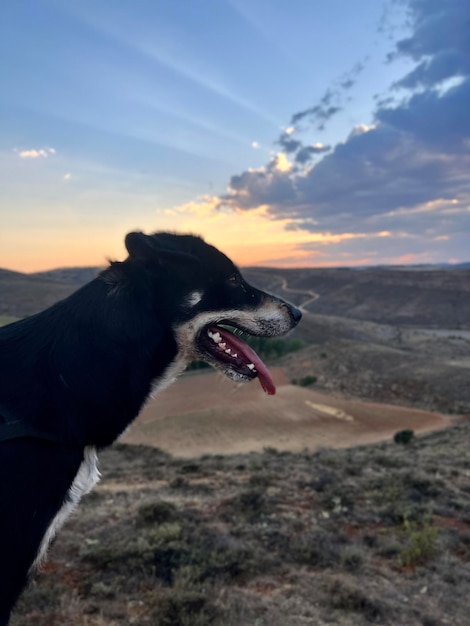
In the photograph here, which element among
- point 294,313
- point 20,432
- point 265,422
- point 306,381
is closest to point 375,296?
point 306,381

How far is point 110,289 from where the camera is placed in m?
3.10

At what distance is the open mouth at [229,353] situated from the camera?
3.53 metres

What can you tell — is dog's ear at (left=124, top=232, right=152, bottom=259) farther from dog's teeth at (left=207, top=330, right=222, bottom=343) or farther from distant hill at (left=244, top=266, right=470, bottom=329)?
distant hill at (left=244, top=266, right=470, bottom=329)

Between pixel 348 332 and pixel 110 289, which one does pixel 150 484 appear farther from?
pixel 348 332

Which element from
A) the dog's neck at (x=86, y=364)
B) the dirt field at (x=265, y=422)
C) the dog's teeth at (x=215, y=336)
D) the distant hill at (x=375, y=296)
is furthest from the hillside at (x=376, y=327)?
the dirt field at (x=265, y=422)

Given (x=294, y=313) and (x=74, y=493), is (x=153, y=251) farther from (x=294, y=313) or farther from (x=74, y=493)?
(x=74, y=493)

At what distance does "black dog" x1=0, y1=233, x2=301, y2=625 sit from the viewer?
2.57 meters

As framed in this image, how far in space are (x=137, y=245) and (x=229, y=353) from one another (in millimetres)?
1020

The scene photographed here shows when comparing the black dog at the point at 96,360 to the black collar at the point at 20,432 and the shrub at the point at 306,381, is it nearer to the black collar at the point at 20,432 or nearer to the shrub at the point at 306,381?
the black collar at the point at 20,432

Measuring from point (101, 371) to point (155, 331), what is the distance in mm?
439

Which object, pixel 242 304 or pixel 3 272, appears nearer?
pixel 242 304

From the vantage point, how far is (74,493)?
275 cm

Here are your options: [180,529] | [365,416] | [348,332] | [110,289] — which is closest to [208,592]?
[180,529]

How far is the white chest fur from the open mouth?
1040mm
